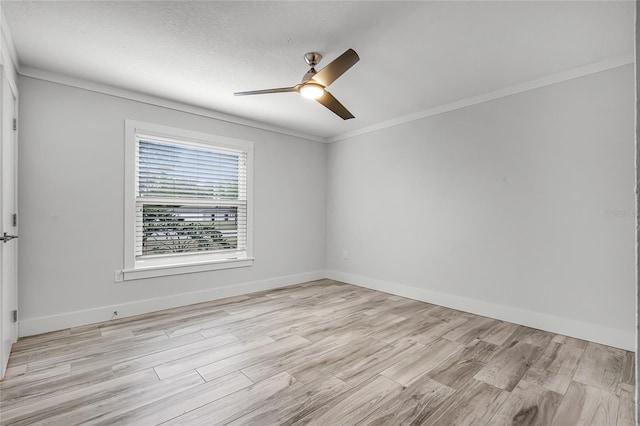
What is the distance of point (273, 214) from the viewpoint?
4.60 metres

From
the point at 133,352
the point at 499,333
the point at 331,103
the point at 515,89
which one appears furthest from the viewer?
the point at 515,89

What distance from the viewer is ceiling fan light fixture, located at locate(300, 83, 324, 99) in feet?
7.95

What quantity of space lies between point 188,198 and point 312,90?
2.21 m

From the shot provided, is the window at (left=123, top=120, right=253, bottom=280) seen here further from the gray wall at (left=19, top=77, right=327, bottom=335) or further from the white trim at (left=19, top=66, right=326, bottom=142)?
the white trim at (left=19, top=66, right=326, bottom=142)

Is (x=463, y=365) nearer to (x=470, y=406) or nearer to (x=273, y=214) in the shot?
(x=470, y=406)

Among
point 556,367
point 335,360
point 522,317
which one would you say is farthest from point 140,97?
Answer: point 522,317

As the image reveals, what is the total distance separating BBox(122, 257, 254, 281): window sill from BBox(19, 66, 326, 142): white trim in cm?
188

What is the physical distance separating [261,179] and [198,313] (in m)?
2.01

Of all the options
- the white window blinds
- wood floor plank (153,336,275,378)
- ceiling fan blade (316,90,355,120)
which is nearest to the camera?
wood floor plank (153,336,275,378)

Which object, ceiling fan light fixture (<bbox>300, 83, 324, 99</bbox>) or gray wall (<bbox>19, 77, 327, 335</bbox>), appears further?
gray wall (<bbox>19, 77, 327, 335</bbox>)

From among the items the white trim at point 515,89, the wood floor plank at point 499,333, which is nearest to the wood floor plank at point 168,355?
the wood floor plank at point 499,333

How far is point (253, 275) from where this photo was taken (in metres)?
4.34

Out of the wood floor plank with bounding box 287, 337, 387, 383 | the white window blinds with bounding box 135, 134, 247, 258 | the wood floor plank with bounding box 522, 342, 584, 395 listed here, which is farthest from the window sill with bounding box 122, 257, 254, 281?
the wood floor plank with bounding box 522, 342, 584, 395

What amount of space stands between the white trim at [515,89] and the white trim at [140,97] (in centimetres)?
165
